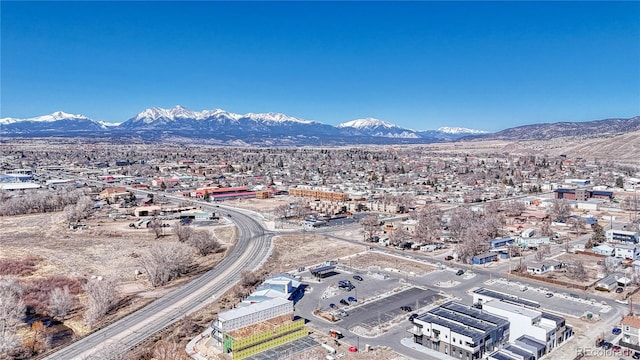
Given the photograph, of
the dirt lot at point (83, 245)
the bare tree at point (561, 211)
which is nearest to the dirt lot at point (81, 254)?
the dirt lot at point (83, 245)

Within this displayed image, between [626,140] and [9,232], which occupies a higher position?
[626,140]

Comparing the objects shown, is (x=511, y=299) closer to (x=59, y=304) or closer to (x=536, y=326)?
(x=536, y=326)

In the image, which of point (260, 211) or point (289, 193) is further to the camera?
point (289, 193)

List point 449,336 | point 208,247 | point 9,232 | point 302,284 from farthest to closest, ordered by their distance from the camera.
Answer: point 9,232 < point 208,247 < point 302,284 < point 449,336

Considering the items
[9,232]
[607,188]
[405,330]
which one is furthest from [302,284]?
[607,188]

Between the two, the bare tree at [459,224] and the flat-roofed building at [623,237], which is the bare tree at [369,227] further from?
the flat-roofed building at [623,237]

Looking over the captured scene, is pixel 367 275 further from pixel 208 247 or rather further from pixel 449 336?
pixel 208 247
